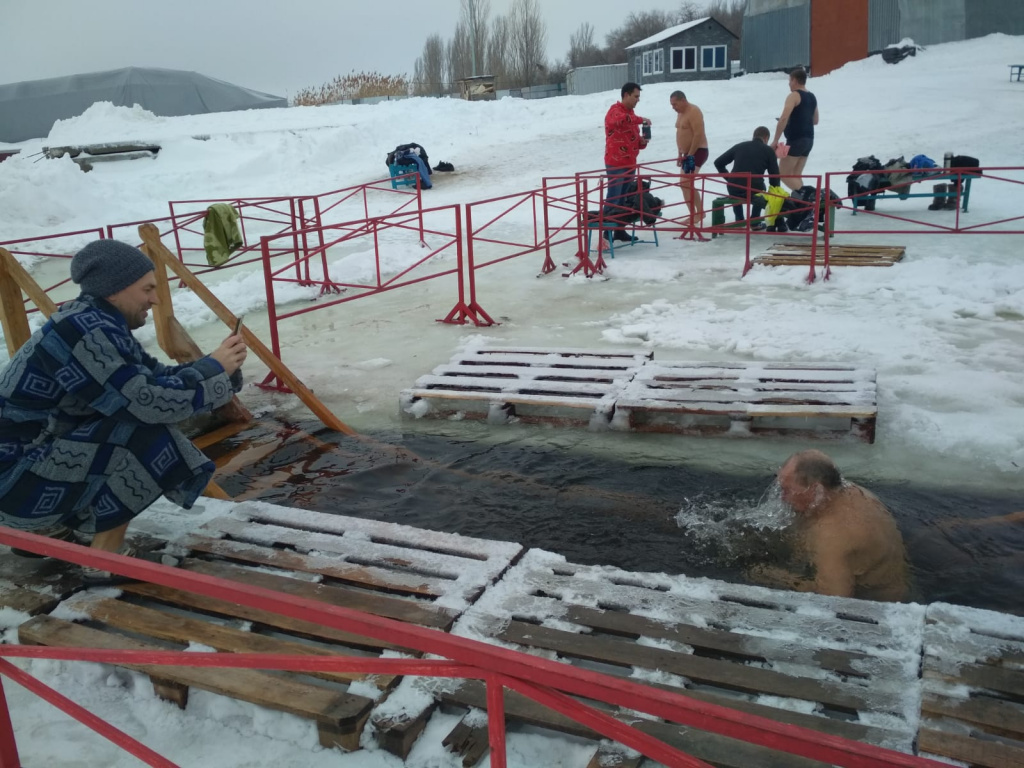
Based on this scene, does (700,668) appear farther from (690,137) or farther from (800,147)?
(800,147)

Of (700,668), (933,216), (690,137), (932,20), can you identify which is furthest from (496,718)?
(932,20)

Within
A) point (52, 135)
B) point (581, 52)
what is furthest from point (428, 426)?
point (581, 52)

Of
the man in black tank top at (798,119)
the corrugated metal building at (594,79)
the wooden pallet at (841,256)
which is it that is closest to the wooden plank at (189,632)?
the wooden pallet at (841,256)

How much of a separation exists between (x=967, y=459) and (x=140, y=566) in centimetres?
474

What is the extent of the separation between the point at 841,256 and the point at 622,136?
331 cm

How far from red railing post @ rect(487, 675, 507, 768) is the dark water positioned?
2.48 m

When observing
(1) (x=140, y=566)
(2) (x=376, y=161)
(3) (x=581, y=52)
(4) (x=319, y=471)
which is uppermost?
(3) (x=581, y=52)

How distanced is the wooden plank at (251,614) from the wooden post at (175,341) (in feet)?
7.95

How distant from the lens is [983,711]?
2.58m

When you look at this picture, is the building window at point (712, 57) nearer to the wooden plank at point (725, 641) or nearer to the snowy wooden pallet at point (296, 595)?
the snowy wooden pallet at point (296, 595)

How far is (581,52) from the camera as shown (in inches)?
2899

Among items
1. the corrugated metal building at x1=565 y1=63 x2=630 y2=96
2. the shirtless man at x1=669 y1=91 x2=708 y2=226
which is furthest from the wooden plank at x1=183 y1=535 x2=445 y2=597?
the corrugated metal building at x1=565 y1=63 x2=630 y2=96

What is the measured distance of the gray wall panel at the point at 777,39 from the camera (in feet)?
93.8

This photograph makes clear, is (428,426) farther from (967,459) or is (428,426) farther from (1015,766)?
(1015,766)
